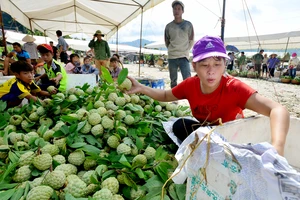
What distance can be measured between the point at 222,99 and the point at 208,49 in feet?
1.12

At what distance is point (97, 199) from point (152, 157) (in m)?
0.47

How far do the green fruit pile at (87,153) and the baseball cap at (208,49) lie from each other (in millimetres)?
605

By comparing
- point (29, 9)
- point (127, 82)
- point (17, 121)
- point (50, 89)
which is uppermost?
point (29, 9)

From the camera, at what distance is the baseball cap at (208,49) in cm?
112

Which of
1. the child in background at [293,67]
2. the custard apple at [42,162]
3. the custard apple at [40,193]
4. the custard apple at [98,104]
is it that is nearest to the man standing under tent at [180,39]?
the custard apple at [98,104]

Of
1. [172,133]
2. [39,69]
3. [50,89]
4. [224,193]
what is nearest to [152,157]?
[172,133]

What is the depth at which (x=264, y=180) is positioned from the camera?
0.55 meters

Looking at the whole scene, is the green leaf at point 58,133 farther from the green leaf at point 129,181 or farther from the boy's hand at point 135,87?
the boy's hand at point 135,87

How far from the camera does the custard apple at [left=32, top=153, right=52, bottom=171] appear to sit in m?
1.07

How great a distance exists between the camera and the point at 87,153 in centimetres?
118

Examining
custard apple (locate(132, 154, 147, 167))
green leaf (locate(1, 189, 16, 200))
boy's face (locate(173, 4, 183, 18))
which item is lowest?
green leaf (locate(1, 189, 16, 200))

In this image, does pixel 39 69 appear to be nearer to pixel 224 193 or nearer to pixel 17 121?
pixel 17 121

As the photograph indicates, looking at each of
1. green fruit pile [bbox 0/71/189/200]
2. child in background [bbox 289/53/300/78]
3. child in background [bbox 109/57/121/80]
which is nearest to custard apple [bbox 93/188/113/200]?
green fruit pile [bbox 0/71/189/200]

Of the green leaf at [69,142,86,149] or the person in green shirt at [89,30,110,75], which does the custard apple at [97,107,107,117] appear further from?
the person in green shirt at [89,30,110,75]
